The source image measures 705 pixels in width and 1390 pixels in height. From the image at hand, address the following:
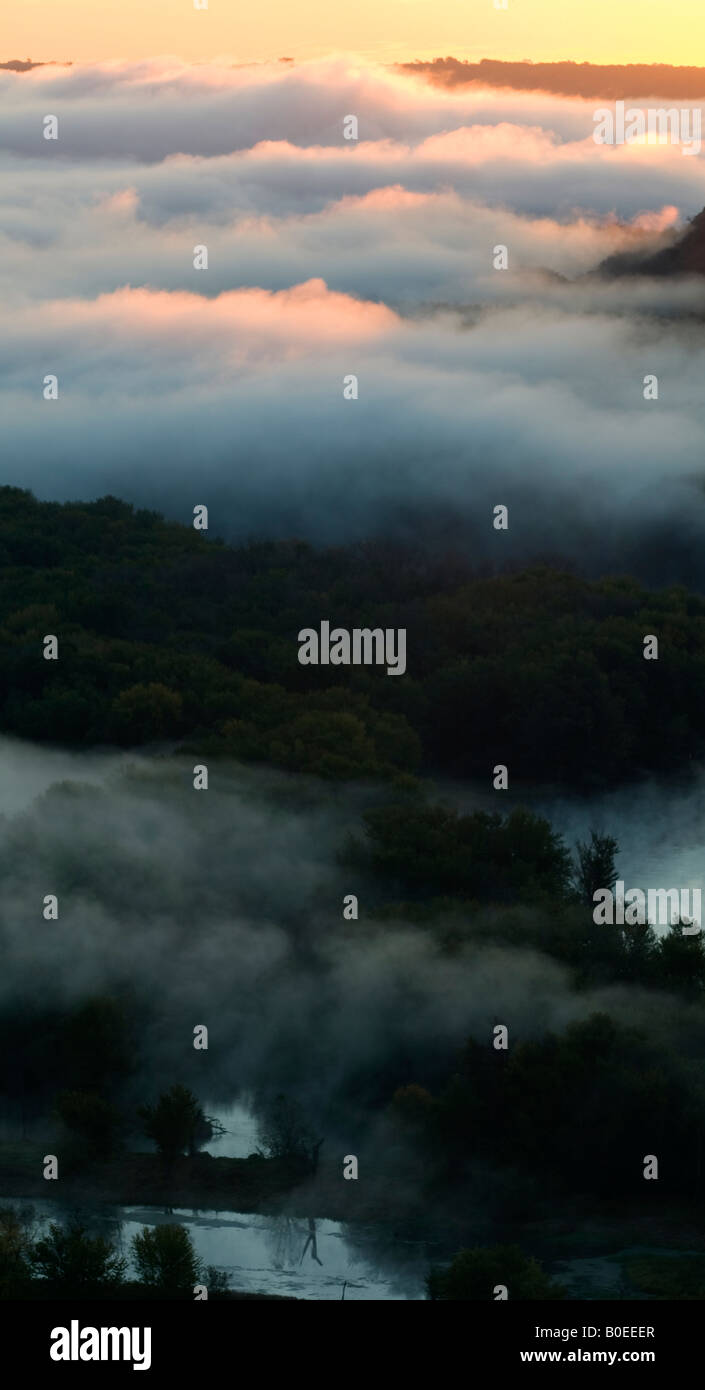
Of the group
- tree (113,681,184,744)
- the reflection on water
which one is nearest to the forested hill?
tree (113,681,184,744)

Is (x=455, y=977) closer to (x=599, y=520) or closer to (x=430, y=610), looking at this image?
(x=430, y=610)

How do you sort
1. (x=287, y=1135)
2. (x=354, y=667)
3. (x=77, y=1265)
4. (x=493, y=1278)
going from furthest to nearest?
(x=354, y=667) < (x=287, y=1135) < (x=77, y=1265) < (x=493, y=1278)

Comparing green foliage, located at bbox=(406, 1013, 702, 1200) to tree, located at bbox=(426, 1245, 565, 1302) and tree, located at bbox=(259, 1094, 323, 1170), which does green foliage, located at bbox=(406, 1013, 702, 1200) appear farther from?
tree, located at bbox=(426, 1245, 565, 1302)

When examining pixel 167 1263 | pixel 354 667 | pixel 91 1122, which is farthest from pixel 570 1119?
pixel 354 667

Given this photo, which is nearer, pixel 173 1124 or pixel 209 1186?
pixel 209 1186

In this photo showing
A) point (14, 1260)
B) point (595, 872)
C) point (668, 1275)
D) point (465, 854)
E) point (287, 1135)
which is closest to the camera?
point (14, 1260)

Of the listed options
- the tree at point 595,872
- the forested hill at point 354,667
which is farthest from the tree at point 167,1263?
the forested hill at point 354,667

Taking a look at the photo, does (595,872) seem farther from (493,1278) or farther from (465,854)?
(493,1278)

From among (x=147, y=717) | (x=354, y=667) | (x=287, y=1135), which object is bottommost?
(x=287, y=1135)
